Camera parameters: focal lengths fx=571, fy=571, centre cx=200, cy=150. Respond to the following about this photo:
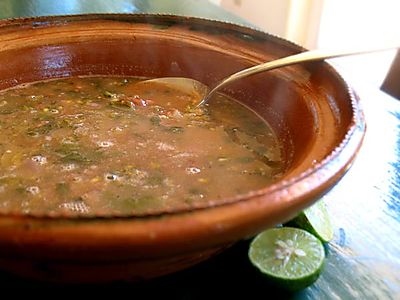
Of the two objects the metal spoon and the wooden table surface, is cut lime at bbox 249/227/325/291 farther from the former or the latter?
the metal spoon

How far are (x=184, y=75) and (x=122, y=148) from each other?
1.17ft

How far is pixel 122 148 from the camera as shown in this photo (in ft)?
3.40

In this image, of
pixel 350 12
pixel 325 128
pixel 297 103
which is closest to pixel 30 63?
pixel 297 103

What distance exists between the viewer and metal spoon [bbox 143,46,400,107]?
102 centimetres

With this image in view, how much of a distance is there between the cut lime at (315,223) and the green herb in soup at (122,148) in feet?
0.29

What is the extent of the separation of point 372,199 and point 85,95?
649 mm

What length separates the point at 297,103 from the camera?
106 centimetres

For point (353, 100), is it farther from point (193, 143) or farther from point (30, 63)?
point (30, 63)

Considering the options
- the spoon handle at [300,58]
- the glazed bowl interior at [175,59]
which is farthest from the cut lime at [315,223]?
the spoon handle at [300,58]

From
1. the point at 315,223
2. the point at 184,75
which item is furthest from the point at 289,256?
the point at 184,75

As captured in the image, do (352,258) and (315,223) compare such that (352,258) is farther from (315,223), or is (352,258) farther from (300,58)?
(300,58)

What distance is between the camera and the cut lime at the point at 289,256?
30.8 inches

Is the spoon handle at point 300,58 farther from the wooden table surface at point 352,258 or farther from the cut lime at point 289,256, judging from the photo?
the cut lime at point 289,256

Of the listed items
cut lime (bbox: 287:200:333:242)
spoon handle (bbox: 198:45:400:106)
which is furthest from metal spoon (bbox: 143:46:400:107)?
cut lime (bbox: 287:200:333:242)
